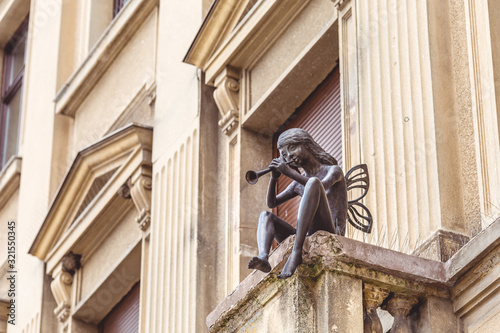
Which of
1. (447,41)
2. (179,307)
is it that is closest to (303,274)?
(447,41)

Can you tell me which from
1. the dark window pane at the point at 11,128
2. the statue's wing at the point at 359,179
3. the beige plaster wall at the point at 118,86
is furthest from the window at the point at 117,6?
the statue's wing at the point at 359,179

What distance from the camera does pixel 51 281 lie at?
16.0 metres

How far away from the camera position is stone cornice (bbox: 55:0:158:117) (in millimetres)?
15734

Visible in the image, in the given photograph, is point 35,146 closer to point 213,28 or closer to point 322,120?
point 213,28

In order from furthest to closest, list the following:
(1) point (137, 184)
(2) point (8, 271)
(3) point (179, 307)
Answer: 1. (2) point (8, 271)
2. (1) point (137, 184)
3. (3) point (179, 307)

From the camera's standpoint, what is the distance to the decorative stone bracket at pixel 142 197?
13828 mm

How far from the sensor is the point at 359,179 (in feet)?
30.8

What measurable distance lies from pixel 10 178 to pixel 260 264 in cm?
1101

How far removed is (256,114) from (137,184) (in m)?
2.01

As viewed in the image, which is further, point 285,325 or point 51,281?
point 51,281

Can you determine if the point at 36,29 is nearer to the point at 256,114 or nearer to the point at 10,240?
the point at 10,240

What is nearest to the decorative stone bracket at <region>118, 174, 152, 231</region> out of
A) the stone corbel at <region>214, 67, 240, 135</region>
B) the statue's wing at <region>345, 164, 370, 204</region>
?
the stone corbel at <region>214, 67, 240, 135</region>

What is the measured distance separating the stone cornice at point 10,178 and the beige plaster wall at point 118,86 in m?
1.72

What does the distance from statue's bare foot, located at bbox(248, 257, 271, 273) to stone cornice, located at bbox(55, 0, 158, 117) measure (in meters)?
7.61
